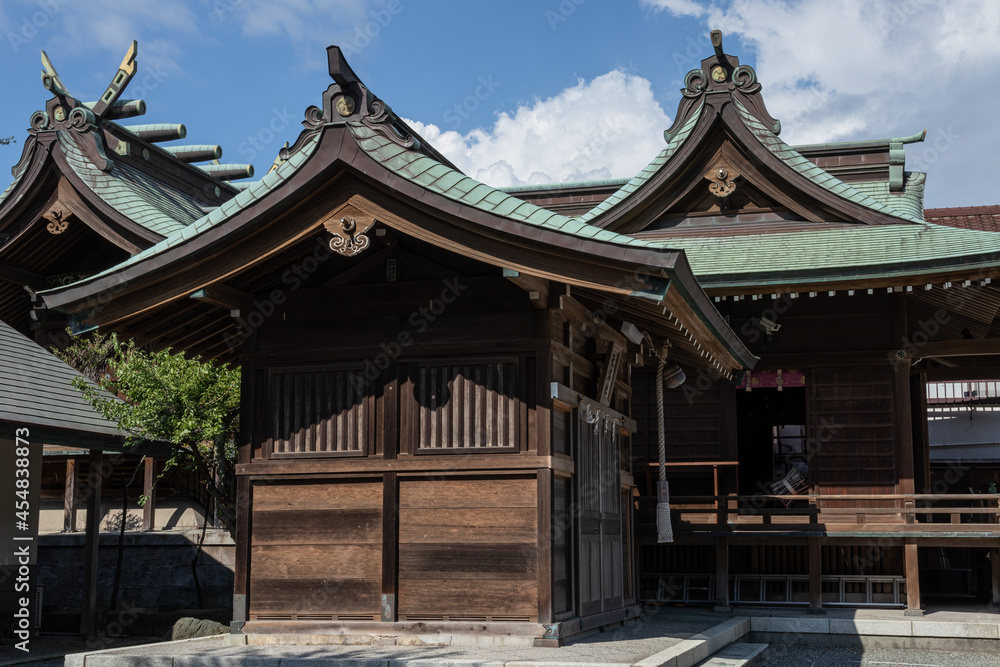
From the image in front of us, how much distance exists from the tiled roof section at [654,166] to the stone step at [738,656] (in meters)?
7.60

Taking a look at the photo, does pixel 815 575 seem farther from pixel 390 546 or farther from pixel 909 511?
pixel 390 546

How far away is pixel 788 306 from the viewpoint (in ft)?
50.6

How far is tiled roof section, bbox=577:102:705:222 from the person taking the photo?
661 inches

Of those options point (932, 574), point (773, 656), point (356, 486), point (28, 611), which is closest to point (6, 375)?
point (28, 611)

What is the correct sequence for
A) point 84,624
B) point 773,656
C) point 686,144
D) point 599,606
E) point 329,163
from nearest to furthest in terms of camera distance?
point 329,163, point 599,606, point 773,656, point 84,624, point 686,144

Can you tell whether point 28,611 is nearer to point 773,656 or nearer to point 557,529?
point 557,529

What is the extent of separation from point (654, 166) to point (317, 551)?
987 cm

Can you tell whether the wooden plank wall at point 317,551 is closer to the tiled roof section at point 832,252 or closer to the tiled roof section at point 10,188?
the tiled roof section at point 832,252

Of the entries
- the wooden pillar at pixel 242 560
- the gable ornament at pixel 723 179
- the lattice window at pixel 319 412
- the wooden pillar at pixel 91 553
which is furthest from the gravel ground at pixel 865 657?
the wooden pillar at pixel 91 553

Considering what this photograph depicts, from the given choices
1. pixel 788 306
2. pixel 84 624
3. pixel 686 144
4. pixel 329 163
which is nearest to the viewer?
pixel 329 163

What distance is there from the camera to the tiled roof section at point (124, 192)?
1817 cm

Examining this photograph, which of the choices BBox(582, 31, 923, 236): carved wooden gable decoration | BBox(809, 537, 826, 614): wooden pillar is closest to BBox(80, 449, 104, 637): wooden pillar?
BBox(582, 31, 923, 236): carved wooden gable decoration

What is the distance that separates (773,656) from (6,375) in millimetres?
10578

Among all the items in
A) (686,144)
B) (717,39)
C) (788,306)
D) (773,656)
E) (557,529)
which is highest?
(717,39)
